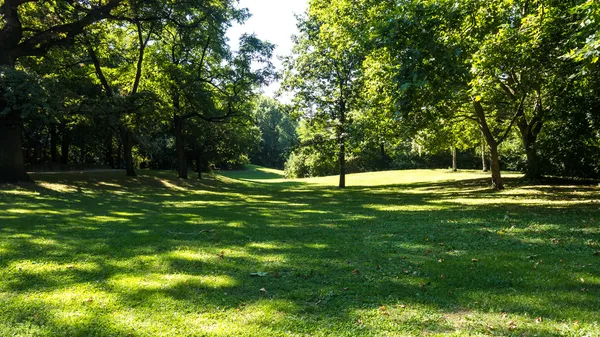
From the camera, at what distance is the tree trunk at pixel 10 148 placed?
16844 mm

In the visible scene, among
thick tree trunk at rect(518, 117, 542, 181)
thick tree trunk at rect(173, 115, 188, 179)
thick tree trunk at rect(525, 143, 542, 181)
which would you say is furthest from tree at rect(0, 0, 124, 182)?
thick tree trunk at rect(525, 143, 542, 181)

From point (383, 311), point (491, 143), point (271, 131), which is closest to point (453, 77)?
point (491, 143)

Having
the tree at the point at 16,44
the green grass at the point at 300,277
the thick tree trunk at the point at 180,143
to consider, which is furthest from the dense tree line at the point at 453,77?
the tree at the point at 16,44

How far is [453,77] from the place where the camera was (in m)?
11.5

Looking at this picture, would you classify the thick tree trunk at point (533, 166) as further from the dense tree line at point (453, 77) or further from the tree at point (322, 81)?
the tree at point (322, 81)

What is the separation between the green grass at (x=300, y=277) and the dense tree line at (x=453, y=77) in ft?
11.7

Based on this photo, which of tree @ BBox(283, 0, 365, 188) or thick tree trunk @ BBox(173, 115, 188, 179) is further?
thick tree trunk @ BBox(173, 115, 188, 179)

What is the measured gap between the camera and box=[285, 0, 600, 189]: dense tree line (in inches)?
391

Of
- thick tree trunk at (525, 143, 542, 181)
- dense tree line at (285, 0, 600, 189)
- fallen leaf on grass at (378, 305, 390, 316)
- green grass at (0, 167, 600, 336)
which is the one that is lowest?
fallen leaf on grass at (378, 305, 390, 316)

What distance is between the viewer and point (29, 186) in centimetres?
1702

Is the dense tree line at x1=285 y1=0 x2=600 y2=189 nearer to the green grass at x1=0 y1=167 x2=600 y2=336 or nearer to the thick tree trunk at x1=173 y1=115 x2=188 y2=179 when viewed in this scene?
the green grass at x1=0 y1=167 x2=600 y2=336

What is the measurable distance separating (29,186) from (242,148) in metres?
23.0

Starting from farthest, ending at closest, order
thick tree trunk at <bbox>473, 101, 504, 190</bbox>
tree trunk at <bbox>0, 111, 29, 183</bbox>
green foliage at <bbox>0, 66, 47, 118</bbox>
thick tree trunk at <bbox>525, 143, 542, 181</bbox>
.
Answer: thick tree trunk at <bbox>525, 143, 542, 181</bbox>, thick tree trunk at <bbox>473, 101, 504, 190</bbox>, tree trunk at <bbox>0, 111, 29, 183</bbox>, green foliage at <bbox>0, 66, 47, 118</bbox>

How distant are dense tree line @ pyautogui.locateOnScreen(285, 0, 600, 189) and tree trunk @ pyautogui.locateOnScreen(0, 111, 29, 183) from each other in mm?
15427
